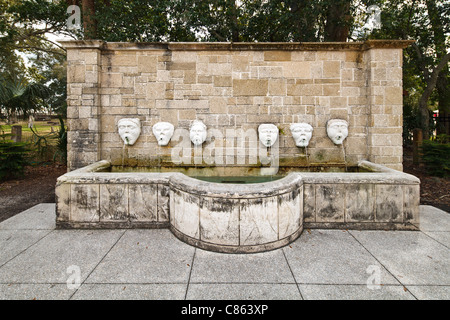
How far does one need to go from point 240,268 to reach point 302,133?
2.96 meters

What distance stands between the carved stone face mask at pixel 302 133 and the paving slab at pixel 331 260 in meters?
1.92

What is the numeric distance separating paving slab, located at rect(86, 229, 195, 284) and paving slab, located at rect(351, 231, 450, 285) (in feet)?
6.85

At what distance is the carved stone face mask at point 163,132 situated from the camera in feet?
14.9

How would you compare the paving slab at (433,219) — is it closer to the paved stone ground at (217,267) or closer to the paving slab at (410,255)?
the paved stone ground at (217,267)

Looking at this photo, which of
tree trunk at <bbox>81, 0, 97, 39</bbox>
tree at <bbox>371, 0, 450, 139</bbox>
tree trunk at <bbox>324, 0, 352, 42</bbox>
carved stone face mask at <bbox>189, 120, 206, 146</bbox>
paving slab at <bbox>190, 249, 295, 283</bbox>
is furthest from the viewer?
tree at <bbox>371, 0, 450, 139</bbox>

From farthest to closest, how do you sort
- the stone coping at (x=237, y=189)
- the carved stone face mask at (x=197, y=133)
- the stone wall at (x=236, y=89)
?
the stone wall at (x=236, y=89)
the carved stone face mask at (x=197, y=133)
the stone coping at (x=237, y=189)

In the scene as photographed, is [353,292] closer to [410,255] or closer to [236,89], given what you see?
[410,255]

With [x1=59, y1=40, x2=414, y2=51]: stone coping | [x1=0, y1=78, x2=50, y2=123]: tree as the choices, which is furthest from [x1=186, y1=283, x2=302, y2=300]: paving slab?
[x1=0, y1=78, x2=50, y2=123]: tree

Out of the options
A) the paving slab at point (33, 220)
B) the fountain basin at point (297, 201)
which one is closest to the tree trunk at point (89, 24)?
the paving slab at point (33, 220)

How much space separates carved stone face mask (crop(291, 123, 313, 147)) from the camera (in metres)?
4.52

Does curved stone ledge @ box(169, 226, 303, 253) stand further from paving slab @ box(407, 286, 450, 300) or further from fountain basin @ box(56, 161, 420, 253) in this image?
paving slab @ box(407, 286, 450, 300)

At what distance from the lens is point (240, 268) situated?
239 centimetres

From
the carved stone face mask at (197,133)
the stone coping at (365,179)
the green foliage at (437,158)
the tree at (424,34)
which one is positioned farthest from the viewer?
the tree at (424,34)

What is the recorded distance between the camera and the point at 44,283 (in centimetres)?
215
